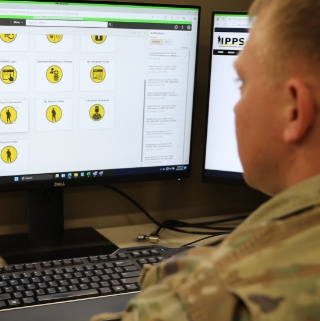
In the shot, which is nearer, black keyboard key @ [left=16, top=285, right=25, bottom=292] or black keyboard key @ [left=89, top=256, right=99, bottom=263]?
black keyboard key @ [left=16, top=285, right=25, bottom=292]

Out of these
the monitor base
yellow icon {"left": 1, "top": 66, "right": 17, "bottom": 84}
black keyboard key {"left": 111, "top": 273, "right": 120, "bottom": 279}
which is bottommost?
the monitor base

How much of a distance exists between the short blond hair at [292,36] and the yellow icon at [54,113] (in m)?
0.67

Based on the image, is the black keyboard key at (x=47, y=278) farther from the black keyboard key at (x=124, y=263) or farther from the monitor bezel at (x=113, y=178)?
the monitor bezel at (x=113, y=178)

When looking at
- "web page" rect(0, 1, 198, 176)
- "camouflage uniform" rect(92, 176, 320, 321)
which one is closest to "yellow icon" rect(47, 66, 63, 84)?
"web page" rect(0, 1, 198, 176)

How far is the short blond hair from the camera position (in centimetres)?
53

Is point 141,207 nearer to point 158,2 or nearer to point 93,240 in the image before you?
point 93,240

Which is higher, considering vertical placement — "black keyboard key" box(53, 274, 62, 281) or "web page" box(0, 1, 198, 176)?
"web page" box(0, 1, 198, 176)

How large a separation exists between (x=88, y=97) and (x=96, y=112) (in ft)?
0.11

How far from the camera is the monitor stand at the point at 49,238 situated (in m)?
1.20

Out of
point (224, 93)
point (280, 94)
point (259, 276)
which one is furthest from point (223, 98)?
point (259, 276)

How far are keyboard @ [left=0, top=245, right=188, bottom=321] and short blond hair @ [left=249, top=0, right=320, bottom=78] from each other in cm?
54

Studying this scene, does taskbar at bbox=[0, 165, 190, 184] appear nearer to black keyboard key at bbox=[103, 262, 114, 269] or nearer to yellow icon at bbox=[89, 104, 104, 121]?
yellow icon at bbox=[89, 104, 104, 121]

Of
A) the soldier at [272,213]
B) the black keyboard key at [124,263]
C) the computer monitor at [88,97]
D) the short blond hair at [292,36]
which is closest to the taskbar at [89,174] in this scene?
the computer monitor at [88,97]

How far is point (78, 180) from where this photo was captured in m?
1.22
